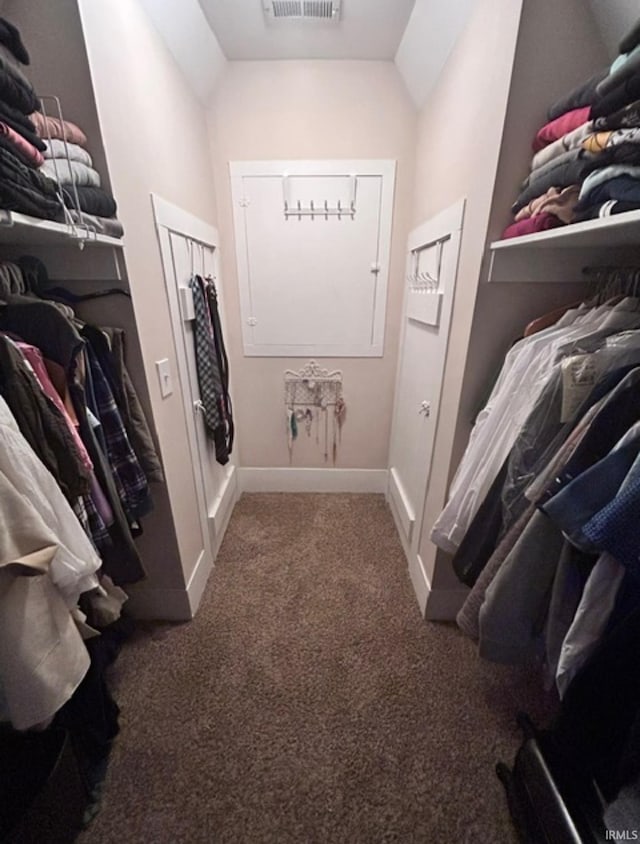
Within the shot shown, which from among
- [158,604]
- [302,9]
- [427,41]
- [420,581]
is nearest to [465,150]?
[427,41]

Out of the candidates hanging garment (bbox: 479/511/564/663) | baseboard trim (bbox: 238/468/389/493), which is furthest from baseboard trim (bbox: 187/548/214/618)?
hanging garment (bbox: 479/511/564/663)

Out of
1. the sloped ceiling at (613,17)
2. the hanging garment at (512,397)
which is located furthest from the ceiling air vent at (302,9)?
the hanging garment at (512,397)

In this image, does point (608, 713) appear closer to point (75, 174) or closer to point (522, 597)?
point (522, 597)

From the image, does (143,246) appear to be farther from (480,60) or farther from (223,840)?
(223,840)

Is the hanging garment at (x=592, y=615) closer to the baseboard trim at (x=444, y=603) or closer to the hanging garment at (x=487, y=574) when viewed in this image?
the hanging garment at (x=487, y=574)

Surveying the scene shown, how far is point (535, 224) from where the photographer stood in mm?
918

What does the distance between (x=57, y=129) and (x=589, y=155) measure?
4.36 ft

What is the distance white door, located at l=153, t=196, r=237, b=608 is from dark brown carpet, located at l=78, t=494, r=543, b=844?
340 mm

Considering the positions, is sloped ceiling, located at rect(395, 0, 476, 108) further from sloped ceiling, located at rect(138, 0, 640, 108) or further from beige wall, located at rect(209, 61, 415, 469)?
beige wall, located at rect(209, 61, 415, 469)

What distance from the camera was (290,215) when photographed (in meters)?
1.98

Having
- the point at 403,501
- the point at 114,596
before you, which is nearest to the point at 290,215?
the point at 403,501

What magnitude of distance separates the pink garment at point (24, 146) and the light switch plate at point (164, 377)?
2.10 feet

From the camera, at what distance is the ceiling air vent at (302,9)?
1419 millimetres

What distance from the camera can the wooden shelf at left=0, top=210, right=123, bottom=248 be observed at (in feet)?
2.35
